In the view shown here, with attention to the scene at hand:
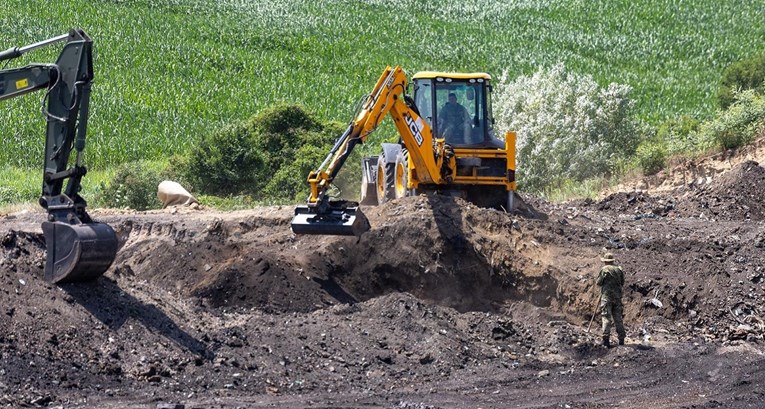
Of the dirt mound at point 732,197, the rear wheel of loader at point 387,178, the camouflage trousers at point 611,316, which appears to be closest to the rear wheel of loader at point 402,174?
the rear wheel of loader at point 387,178

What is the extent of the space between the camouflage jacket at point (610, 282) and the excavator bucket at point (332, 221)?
342 cm

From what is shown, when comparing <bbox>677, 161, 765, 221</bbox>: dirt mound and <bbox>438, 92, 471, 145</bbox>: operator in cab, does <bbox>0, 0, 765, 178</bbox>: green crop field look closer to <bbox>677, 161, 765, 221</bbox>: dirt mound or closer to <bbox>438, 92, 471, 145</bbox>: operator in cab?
<bbox>677, 161, 765, 221</bbox>: dirt mound

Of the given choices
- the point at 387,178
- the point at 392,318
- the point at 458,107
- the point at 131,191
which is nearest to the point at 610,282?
the point at 392,318

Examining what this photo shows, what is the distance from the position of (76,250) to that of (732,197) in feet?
51.8

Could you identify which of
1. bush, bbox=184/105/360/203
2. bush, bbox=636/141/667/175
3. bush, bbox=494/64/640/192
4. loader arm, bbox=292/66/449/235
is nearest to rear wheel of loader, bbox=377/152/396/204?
loader arm, bbox=292/66/449/235

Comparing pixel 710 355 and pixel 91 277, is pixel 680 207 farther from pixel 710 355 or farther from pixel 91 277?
pixel 91 277

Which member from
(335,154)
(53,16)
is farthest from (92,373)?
(53,16)

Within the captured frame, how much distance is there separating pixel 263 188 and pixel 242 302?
1210 centimetres

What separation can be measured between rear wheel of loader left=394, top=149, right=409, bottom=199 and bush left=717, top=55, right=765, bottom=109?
17200 mm

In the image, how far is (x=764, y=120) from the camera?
28.7 metres

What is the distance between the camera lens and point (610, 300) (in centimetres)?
1504

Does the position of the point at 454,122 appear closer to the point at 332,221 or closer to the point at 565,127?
the point at 332,221

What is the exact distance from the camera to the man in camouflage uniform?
14977 millimetres

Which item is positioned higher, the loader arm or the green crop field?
the green crop field
